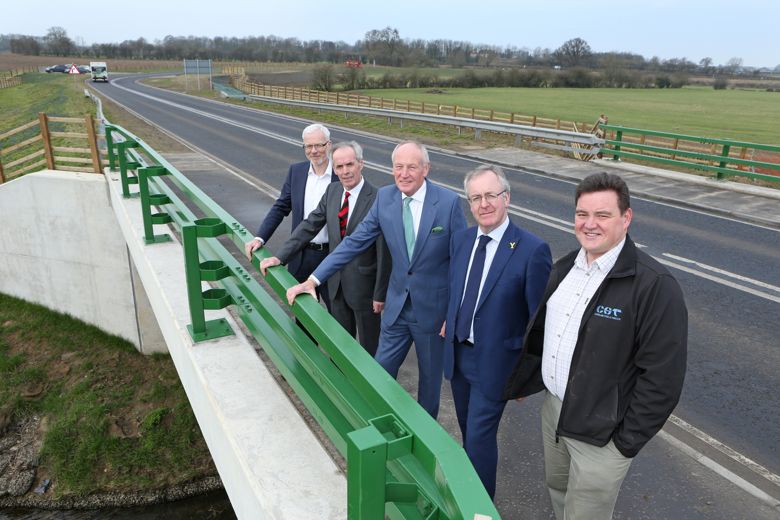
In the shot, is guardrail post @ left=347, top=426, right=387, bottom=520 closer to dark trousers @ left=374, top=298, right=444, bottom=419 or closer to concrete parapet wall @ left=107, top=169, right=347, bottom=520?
concrete parapet wall @ left=107, top=169, right=347, bottom=520

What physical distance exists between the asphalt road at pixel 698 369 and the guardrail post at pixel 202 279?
185 centimetres

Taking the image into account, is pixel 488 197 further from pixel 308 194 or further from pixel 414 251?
pixel 308 194

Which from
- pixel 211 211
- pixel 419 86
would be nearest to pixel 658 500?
pixel 211 211

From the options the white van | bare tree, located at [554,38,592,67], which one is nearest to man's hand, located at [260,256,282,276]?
the white van

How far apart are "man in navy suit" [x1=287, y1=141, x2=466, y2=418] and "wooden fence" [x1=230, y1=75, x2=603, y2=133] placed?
51.9 feet

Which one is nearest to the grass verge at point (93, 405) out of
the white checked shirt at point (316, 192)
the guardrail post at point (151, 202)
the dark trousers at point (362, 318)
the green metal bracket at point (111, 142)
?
the green metal bracket at point (111, 142)

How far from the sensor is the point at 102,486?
9.22m

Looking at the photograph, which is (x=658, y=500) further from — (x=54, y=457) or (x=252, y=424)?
(x=54, y=457)

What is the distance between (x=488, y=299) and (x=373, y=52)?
333 feet

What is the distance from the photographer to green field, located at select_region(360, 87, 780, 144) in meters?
39.3

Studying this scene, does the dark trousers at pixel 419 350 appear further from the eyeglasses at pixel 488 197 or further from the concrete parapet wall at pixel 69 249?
the concrete parapet wall at pixel 69 249

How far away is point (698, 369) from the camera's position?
5355 mm

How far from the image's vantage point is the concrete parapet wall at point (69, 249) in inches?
420

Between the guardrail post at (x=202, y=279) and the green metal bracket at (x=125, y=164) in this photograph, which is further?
the green metal bracket at (x=125, y=164)
